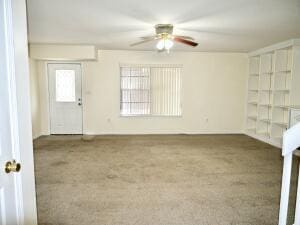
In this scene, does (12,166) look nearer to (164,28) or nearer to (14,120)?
(14,120)

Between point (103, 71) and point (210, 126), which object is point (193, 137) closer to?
point (210, 126)

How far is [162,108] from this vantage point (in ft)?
20.9

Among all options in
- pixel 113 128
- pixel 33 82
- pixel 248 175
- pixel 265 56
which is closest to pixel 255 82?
pixel 265 56

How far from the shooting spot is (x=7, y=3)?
1.10 metres

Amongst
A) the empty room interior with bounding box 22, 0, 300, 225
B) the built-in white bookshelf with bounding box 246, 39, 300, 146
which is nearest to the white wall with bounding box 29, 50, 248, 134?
the empty room interior with bounding box 22, 0, 300, 225

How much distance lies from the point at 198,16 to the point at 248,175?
257 centimetres

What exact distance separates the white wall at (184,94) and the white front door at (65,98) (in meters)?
0.17

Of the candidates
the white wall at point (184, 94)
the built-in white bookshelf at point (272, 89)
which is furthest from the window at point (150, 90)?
the built-in white bookshelf at point (272, 89)

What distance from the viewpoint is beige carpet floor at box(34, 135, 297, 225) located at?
2277 mm

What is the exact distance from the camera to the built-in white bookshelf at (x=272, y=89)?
15.5 feet

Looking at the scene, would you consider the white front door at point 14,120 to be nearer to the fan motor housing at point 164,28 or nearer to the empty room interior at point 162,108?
the empty room interior at point 162,108

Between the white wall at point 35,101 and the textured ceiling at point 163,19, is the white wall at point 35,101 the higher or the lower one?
the lower one

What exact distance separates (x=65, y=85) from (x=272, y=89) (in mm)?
5568

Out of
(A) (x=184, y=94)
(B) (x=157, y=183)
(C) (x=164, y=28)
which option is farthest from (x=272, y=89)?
(B) (x=157, y=183)
